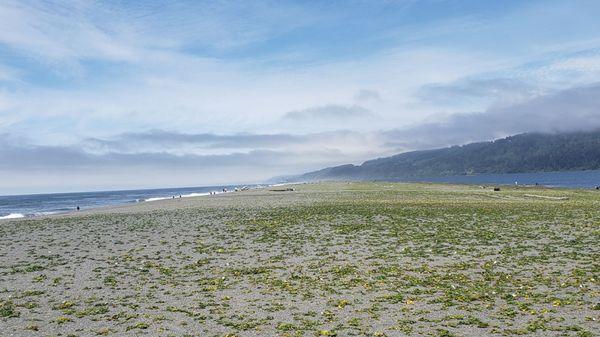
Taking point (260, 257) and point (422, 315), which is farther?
point (260, 257)

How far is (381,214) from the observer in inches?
1777

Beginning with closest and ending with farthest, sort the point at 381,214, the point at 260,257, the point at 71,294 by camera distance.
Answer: the point at 71,294 → the point at 260,257 → the point at 381,214

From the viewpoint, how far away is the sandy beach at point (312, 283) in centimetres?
1324

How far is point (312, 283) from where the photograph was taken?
59.4ft

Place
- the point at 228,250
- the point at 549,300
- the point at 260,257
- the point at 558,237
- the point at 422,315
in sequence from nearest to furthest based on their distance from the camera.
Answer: the point at 422,315
the point at 549,300
the point at 260,257
the point at 228,250
the point at 558,237

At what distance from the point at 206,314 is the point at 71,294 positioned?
619cm

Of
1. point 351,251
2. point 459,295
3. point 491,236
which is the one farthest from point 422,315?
point 491,236

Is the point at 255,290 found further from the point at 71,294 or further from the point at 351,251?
the point at 351,251

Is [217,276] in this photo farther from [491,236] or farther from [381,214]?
[381,214]

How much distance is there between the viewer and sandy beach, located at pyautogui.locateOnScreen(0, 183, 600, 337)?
43.4 feet

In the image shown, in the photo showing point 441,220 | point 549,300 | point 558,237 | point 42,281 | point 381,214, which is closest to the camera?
point 549,300

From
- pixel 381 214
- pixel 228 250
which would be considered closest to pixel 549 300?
pixel 228 250

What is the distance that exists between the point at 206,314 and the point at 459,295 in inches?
328

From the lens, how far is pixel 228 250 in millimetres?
26406
